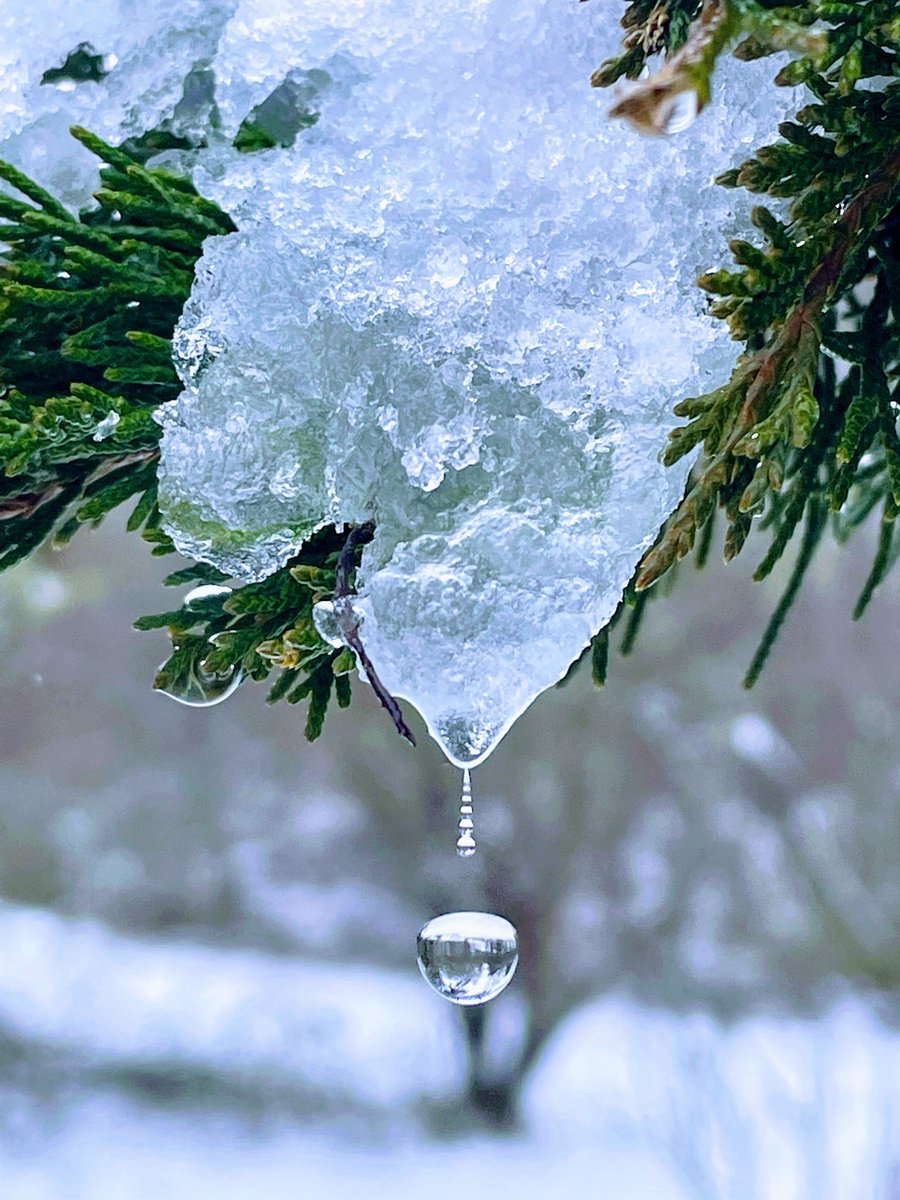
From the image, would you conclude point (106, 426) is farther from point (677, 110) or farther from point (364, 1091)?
point (364, 1091)

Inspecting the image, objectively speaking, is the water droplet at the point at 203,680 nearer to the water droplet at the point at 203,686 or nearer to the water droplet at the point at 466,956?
the water droplet at the point at 203,686

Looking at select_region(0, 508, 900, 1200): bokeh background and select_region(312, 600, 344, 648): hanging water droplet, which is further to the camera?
select_region(0, 508, 900, 1200): bokeh background

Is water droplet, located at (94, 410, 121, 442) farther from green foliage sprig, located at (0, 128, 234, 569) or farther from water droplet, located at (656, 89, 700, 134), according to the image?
water droplet, located at (656, 89, 700, 134)

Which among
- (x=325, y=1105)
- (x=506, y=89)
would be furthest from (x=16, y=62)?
(x=325, y=1105)

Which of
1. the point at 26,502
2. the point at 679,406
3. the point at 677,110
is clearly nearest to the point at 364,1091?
the point at 26,502

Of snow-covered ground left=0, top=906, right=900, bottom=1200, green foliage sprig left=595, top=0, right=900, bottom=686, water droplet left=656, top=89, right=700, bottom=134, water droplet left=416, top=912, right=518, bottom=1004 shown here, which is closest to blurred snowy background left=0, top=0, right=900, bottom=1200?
snow-covered ground left=0, top=906, right=900, bottom=1200

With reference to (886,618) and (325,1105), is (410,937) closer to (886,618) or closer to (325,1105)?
(325,1105)
